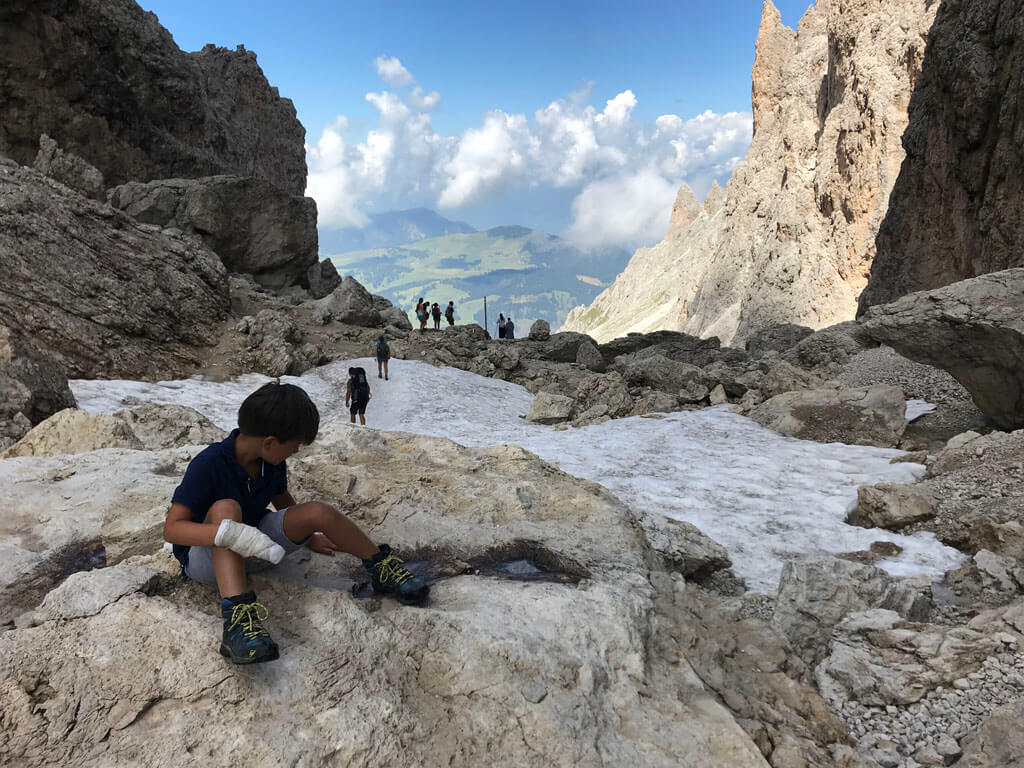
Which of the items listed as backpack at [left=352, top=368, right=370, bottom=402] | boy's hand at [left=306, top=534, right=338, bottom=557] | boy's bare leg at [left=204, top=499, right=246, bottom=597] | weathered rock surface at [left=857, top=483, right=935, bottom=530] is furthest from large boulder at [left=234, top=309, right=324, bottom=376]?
boy's bare leg at [left=204, top=499, right=246, bottom=597]

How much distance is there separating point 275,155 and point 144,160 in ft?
65.1

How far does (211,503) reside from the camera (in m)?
3.03

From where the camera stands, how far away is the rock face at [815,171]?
42.0 meters

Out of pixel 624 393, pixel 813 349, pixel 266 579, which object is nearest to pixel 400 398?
pixel 624 393

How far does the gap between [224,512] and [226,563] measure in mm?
264

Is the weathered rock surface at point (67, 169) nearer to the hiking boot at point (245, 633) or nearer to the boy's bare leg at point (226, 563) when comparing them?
the boy's bare leg at point (226, 563)

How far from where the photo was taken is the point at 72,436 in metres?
6.61

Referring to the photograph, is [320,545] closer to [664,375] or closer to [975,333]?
[975,333]

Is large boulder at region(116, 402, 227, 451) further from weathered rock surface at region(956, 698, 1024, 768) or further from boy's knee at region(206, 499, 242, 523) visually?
weathered rock surface at region(956, 698, 1024, 768)

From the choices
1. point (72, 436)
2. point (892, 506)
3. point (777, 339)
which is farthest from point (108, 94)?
point (892, 506)

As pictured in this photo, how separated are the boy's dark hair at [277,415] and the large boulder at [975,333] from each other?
35.3 feet

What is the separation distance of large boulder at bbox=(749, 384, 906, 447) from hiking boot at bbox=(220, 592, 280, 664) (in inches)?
483

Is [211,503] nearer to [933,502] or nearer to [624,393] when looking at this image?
[933,502]

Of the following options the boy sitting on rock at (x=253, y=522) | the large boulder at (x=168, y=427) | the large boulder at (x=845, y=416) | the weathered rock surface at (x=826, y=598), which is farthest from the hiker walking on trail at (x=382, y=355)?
the weathered rock surface at (x=826, y=598)
